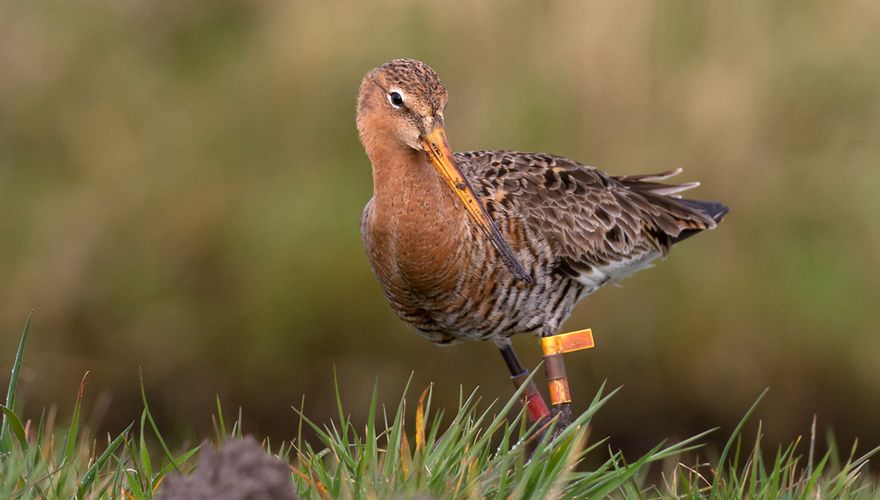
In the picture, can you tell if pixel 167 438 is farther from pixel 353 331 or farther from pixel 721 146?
pixel 721 146

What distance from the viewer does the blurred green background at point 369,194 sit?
25.6 ft

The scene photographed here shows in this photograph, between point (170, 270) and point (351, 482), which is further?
point (170, 270)

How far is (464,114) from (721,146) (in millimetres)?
1592

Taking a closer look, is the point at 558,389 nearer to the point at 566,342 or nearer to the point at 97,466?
the point at 566,342

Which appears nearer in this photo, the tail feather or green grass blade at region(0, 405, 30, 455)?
green grass blade at region(0, 405, 30, 455)

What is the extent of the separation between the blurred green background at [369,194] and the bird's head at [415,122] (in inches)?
115

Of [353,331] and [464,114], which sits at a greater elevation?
[464,114]

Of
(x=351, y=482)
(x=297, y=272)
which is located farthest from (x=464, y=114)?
(x=351, y=482)

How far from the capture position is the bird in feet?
16.2

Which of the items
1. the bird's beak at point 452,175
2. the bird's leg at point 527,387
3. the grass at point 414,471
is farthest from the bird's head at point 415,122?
the grass at point 414,471

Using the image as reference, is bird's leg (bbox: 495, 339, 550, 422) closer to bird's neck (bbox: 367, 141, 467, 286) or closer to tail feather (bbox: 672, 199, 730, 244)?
bird's neck (bbox: 367, 141, 467, 286)

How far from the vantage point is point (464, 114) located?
8.16 m

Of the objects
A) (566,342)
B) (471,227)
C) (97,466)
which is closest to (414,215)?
(471,227)

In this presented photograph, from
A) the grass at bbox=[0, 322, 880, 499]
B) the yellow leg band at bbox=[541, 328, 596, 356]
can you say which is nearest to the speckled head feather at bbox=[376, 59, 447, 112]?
the yellow leg band at bbox=[541, 328, 596, 356]
